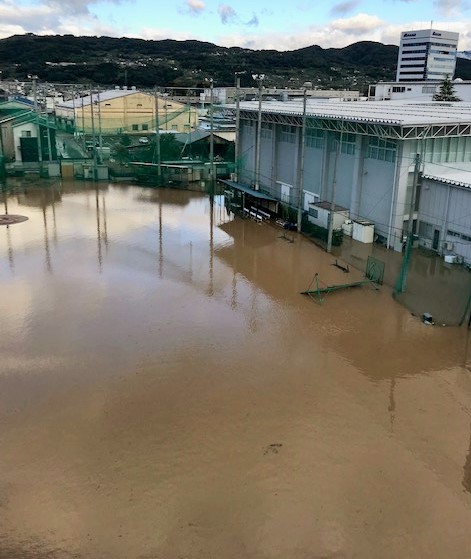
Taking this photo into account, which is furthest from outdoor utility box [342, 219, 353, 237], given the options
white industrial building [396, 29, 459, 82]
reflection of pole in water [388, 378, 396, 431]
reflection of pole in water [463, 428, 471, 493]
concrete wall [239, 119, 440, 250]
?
white industrial building [396, 29, 459, 82]

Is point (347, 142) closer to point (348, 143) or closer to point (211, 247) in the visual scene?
point (348, 143)

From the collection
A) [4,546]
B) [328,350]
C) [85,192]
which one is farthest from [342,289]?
[85,192]

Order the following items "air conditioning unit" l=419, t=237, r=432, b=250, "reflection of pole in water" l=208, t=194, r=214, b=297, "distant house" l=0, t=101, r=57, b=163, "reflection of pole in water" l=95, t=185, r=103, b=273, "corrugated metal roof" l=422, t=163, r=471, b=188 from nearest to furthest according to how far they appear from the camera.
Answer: "reflection of pole in water" l=208, t=194, r=214, b=297
"corrugated metal roof" l=422, t=163, r=471, b=188
"reflection of pole in water" l=95, t=185, r=103, b=273
"air conditioning unit" l=419, t=237, r=432, b=250
"distant house" l=0, t=101, r=57, b=163

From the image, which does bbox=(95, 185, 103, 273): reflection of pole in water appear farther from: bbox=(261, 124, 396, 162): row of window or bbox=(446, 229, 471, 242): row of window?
bbox=(446, 229, 471, 242): row of window

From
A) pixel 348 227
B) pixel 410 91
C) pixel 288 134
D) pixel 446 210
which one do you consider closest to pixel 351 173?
pixel 348 227

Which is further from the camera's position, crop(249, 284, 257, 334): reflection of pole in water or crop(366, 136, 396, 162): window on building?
crop(366, 136, 396, 162): window on building

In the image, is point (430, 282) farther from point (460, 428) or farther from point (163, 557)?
point (163, 557)
